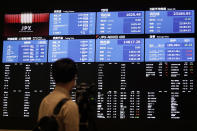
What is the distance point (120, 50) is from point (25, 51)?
1228 mm

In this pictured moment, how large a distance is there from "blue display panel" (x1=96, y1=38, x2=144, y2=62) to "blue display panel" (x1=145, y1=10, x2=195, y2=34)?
22 centimetres

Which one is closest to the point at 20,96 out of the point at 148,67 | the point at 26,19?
the point at 26,19

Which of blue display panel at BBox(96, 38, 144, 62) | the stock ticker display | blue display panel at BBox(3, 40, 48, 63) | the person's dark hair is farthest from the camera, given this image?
blue display panel at BBox(3, 40, 48, 63)

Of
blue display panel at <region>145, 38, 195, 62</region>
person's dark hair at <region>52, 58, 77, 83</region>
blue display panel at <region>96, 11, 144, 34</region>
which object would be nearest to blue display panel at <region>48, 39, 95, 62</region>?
blue display panel at <region>96, 11, 144, 34</region>

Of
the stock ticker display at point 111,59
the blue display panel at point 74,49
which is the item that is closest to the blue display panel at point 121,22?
the stock ticker display at point 111,59

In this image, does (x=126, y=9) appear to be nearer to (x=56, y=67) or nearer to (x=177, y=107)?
(x=177, y=107)

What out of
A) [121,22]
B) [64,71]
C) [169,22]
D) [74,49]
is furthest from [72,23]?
[64,71]

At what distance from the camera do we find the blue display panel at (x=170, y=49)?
13.8ft

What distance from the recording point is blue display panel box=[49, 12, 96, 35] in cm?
448

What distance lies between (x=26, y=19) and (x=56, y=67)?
2.52 metres

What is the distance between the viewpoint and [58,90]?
2301 millimetres

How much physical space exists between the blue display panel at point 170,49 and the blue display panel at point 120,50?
10 cm

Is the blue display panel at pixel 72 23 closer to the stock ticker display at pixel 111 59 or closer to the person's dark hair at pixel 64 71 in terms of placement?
the stock ticker display at pixel 111 59

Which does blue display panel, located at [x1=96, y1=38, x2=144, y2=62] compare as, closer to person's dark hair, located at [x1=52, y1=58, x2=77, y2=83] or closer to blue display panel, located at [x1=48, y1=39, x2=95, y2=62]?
blue display panel, located at [x1=48, y1=39, x2=95, y2=62]
